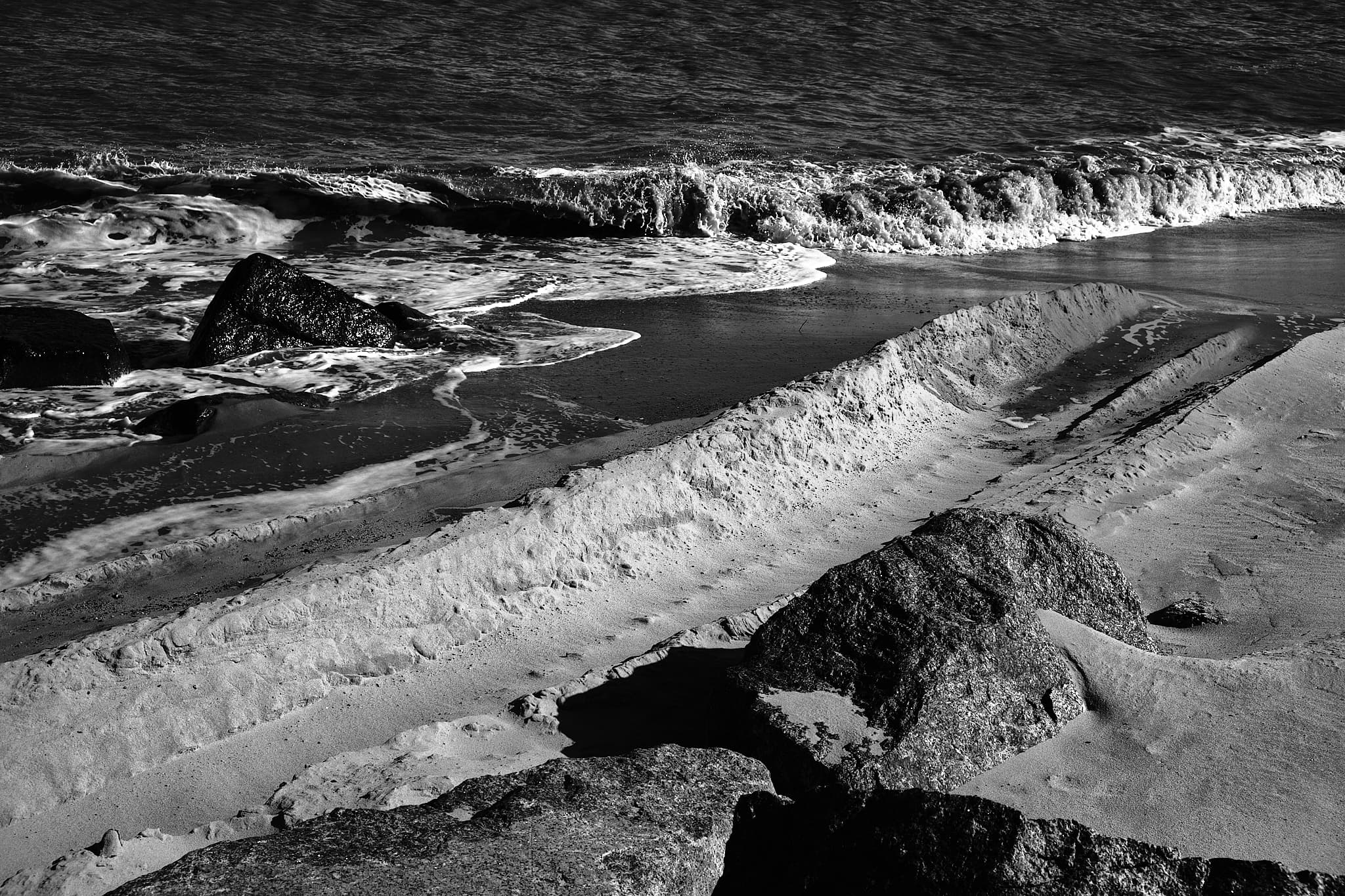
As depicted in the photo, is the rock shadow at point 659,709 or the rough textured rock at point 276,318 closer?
the rock shadow at point 659,709

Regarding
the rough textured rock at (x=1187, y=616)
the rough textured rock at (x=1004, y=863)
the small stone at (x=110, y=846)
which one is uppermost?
the rough textured rock at (x=1004, y=863)

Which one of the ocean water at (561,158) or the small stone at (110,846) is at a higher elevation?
the ocean water at (561,158)

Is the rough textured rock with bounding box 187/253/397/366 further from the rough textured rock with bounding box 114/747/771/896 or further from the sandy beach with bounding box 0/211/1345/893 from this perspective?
the rough textured rock with bounding box 114/747/771/896

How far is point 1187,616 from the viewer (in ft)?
12.6

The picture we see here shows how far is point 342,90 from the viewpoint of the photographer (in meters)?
14.2

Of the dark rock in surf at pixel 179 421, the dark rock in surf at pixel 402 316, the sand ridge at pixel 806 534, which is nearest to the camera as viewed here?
the sand ridge at pixel 806 534

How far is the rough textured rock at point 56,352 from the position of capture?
6.03 meters

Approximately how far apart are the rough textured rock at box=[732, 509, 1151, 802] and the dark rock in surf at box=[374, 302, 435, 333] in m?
4.54

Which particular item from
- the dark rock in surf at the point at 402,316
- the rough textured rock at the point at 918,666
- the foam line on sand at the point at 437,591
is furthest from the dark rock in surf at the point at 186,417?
the rough textured rock at the point at 918,666

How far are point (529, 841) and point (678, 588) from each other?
Answer: 6.22 feet

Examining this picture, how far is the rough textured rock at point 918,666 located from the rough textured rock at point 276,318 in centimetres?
444

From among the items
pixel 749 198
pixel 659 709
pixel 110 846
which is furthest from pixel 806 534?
pixel 749 198

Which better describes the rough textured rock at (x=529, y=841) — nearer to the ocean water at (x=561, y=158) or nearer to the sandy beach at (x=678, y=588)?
the sandy beach at (x=678, y=588)

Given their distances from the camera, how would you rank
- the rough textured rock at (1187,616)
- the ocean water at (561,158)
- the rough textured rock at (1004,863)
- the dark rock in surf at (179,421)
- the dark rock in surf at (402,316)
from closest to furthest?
1. the rough textured rock at (1004,863)
2. the rough textured rock at (1187,616)
3. the dark rock in surf at (179,421)
4. the dark rock in surf at (402,316)
5. the ocean water at (561,158)
